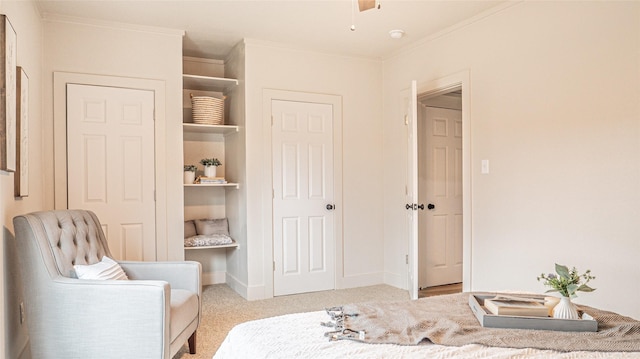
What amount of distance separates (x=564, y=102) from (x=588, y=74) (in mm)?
227

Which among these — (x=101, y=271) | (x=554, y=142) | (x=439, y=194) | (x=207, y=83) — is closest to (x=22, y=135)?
(x=101, y=271)

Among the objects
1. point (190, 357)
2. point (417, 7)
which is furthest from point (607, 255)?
point (190, 357)

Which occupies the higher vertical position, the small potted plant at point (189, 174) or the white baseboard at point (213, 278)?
the small potted plant at point (189, 174)

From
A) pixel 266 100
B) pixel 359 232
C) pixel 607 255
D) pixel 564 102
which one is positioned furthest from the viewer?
pixel 359 232

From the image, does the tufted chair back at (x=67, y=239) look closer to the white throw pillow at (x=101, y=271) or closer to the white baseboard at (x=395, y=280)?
the white throw pillow at (x=101, y=271)

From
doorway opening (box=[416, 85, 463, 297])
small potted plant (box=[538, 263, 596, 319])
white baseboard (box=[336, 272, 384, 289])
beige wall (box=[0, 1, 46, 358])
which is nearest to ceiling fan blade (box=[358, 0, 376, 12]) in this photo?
small potted plant (box=[538, 263, 596, 319])

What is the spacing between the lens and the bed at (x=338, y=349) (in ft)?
4.53

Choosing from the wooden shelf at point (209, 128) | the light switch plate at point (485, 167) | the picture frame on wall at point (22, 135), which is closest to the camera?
the picture frame on wall at point (22, 135)

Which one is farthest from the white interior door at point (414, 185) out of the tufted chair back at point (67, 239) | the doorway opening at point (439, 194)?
the tufted chair back at point (67, 239)

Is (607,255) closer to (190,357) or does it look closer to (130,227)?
(190,357)

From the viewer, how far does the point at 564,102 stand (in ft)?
9.68

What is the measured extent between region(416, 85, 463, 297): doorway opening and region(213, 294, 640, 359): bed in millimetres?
3078

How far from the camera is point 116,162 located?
12.4ft

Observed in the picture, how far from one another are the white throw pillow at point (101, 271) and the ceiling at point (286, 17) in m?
2.02
